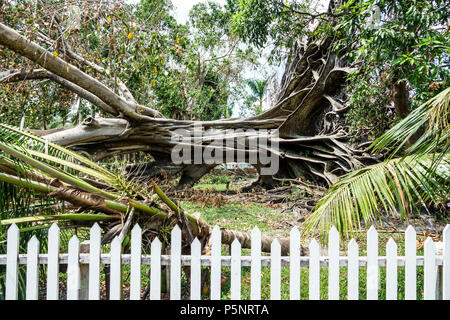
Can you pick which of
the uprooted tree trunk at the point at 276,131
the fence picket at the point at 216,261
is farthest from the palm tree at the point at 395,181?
the uprooted tree trunk at the point at 276,131

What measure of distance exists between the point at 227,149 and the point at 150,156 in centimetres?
343

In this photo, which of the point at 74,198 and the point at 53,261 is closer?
the point at 53,261

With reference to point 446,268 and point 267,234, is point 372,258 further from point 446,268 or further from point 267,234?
point 267,234

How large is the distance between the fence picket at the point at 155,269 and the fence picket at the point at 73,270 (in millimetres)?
455

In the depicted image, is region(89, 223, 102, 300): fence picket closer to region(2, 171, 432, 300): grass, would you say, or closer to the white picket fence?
the white picket fence

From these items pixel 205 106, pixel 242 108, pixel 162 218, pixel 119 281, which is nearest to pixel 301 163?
pixel 205 106

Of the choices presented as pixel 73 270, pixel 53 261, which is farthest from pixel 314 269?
pixel 53 261

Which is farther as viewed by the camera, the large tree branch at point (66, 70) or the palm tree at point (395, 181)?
the large tree branch at point (66, 70)

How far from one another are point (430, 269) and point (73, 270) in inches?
90.5

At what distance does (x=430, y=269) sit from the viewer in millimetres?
1922

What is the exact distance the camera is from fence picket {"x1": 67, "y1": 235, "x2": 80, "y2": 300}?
71.4 inches

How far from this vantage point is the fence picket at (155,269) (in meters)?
1.87

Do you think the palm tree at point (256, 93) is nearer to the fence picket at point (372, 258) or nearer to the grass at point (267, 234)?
the grass at point (267, 234)

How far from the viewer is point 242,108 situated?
2286 centimetres
